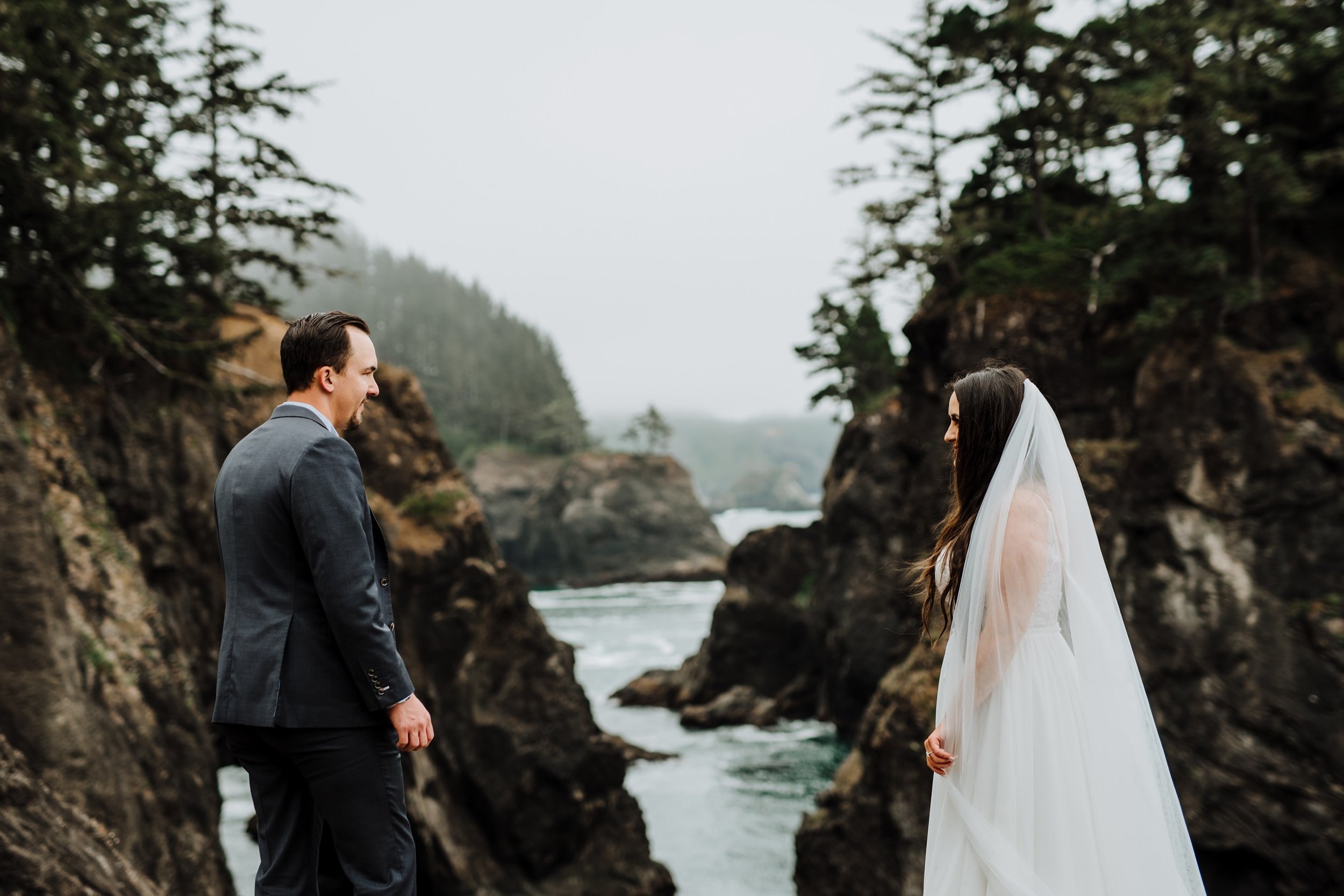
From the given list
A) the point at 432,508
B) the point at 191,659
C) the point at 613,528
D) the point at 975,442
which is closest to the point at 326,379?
the point at 975,442

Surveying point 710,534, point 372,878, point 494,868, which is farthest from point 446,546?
point 710,534

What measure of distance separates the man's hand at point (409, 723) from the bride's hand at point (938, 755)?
5.91 feet

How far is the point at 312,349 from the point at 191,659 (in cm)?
980

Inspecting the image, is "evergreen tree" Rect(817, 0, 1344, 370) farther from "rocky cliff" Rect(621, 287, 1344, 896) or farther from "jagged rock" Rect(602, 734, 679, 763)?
"jagged rock" Rect(602, 734, 679, 763)

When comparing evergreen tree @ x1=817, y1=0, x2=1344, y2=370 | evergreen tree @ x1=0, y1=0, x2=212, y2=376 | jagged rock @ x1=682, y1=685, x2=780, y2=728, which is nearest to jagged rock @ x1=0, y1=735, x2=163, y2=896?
evergreen tree @ x1=0, y1=0, x2=212, y2=376

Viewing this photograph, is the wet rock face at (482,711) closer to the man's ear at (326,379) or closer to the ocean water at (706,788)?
the ocean water at (706,788)

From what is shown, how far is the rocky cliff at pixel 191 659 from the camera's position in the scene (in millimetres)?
5570

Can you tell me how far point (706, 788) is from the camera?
24312mm

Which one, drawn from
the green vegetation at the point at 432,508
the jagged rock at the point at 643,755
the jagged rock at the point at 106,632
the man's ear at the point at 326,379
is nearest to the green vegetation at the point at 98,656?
the jagged rock at the point at 106,632

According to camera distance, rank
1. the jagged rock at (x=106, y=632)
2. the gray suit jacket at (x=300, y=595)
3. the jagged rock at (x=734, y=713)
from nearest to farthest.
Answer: the gray suit jacket at (x=300, y=595) < the jagged rock at (x=106, y=632) < the jagged rock at (x=734, y=713)

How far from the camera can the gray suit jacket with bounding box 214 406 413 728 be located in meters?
2.64

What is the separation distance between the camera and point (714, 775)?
83.4 ft

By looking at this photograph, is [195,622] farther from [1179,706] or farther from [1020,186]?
[1020,186]

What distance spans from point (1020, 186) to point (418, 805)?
670 inches
